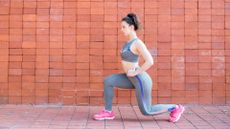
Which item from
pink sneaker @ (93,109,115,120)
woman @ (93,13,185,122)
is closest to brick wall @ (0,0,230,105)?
pink sneaker @ (93,109,115,120)

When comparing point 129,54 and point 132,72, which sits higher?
point 129,54

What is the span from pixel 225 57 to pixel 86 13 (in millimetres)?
2397

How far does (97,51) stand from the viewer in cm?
736

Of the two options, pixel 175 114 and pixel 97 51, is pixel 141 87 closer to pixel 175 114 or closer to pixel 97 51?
pixel 175 114

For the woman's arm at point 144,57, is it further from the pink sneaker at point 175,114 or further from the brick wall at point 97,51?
the brick wall at point 97,51

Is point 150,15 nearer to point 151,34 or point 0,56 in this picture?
point 151,34

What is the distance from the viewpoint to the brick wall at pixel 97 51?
7359 millimetres

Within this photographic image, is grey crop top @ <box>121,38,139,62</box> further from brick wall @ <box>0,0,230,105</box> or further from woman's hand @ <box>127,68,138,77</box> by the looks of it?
brick wall @ <box>0,0,230,105</box>

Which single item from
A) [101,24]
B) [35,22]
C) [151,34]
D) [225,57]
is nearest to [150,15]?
[151,34]

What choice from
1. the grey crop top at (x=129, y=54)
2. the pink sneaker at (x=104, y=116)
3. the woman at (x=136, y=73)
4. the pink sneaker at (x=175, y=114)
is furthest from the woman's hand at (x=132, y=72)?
the pink sneaker at (x=175, y=114)

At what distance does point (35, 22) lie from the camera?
7.40m

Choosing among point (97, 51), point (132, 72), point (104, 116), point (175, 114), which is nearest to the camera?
point (132, 72)

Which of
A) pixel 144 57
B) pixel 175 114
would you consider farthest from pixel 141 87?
pixel 175 114

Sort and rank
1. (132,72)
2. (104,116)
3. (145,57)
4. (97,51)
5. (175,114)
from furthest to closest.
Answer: (97,51) → (104,116) → (175,114) → (132,72) → (145,57)
